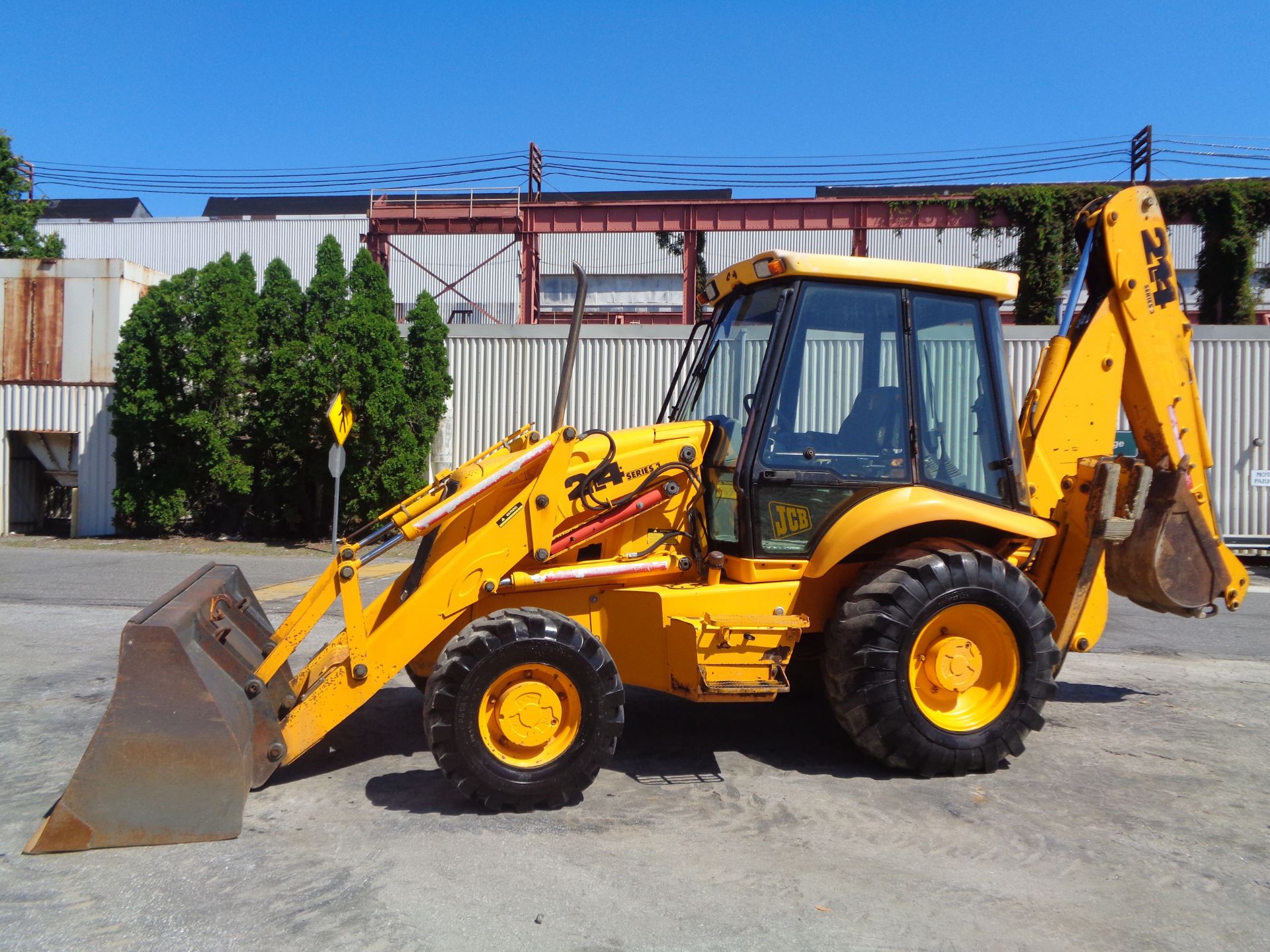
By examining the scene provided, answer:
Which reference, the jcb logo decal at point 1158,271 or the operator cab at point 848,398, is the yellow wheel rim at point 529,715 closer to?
the operator cab at point 848,398

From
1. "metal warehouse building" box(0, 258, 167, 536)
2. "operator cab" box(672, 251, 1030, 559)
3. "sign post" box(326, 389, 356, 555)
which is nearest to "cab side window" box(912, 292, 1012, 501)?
"operator cab" box(672, 251, 1030, 559)

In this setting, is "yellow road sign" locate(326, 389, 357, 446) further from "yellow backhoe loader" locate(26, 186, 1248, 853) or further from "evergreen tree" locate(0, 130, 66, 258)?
"evergreen tree" locate(0, 130, 66, 258)

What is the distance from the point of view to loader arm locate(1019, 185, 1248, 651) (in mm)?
5578

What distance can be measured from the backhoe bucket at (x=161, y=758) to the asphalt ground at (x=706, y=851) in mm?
100

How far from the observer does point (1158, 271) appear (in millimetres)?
5809

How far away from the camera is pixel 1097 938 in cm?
339

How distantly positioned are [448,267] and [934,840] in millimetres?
36258

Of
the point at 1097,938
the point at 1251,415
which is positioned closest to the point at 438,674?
the point at 1097,938

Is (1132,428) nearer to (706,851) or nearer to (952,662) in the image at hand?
(952,662)

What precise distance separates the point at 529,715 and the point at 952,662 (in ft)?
7.31

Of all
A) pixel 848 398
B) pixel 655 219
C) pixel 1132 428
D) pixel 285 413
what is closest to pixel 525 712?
pixel 848 398

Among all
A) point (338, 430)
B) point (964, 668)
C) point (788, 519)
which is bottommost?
point (964, 668)

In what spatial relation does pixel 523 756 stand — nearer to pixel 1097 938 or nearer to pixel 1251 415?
pixel 1097 938

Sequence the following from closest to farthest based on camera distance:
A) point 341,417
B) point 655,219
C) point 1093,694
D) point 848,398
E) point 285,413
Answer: point 848,398
point 1093,694
point 341,417
point 285,413
point 655,219
